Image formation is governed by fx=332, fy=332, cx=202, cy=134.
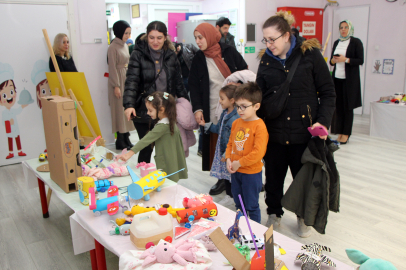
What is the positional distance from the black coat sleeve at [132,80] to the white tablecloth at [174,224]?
97cm

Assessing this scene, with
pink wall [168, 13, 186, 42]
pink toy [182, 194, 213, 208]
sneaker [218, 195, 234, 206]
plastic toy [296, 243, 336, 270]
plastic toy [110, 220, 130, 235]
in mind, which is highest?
pink wall [168, 13, 186, 42]

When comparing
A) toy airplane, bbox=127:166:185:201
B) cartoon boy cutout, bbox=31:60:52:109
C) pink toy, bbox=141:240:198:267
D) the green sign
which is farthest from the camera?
the green sign

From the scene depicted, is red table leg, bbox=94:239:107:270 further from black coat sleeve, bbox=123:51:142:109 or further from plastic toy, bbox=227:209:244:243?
black coat sleeve, bbox=123:51:142:109

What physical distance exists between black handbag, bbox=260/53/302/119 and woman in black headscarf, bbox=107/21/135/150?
2675 mm

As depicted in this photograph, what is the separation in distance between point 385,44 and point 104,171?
223 inches

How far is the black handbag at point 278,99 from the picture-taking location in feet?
6.28

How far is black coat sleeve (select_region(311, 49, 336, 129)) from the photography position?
6.31 ft

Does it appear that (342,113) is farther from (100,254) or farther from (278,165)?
(100,254)

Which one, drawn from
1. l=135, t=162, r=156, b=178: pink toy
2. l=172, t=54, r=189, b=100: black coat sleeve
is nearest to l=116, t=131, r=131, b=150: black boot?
l=172, t=54, r=189, b=100: black coat sleeve

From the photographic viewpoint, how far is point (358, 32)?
→ 6.14 meters

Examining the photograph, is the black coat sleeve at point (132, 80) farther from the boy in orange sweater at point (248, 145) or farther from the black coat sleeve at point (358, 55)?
the black coat sleeve at point (358, 55)

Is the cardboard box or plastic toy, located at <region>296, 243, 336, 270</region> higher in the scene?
the cardboard box

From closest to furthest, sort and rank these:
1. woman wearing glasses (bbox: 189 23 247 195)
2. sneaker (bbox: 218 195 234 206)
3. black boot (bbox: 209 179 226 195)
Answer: woman wearing glasses (bbox: 189 23 247 195)
sneaker (bbox: 218 195 234 206)
black boot (bbox: 209 179 226 195)

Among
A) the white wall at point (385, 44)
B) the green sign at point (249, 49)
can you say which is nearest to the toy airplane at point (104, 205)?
the green sign at point (249, 49)
